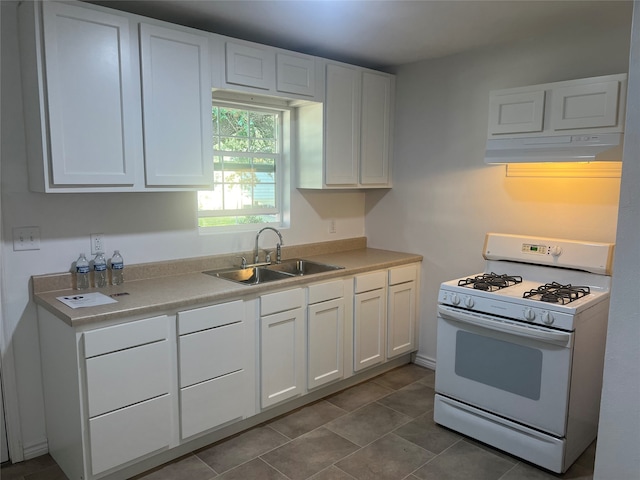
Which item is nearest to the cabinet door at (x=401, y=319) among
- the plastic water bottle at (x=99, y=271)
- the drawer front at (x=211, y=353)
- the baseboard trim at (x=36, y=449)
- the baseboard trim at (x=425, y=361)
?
the baseboard trim at (x=425, y=361)

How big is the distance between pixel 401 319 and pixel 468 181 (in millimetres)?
1164

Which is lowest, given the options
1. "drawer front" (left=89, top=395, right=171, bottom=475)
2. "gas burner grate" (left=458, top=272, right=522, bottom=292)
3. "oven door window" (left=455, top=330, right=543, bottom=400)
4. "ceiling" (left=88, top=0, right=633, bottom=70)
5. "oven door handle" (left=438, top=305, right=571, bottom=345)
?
"drawer front" (left=89, top=395, right=171, bottom=475)

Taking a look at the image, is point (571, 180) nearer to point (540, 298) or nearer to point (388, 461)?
point (540, 298)

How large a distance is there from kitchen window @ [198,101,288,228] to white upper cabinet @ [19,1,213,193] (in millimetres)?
515

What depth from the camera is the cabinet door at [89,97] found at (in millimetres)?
2219

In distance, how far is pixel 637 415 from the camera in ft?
3.29

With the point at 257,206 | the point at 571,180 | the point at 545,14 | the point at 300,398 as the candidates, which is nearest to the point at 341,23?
the point at 545,14

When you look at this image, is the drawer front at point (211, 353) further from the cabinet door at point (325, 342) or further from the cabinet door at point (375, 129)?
the cabinet door at point (375, 129)

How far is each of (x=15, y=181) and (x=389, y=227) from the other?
2.69 metres

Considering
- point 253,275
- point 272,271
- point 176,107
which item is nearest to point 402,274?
point 272,271

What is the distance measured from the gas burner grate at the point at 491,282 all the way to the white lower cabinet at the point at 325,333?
2.70ft

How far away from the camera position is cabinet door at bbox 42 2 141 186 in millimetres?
2219

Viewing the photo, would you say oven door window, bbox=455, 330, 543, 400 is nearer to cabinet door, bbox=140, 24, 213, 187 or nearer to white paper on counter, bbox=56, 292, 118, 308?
cabinet door, bbox=140, 24, 213, 187

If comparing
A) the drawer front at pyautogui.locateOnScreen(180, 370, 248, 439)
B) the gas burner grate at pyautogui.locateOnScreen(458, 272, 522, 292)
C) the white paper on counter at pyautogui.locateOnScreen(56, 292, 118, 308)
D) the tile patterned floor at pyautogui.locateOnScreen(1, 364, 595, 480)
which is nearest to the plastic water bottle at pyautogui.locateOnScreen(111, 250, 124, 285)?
the white paper on counter at pyautogui.locateOnScreen(56, 292, 118, 308)
